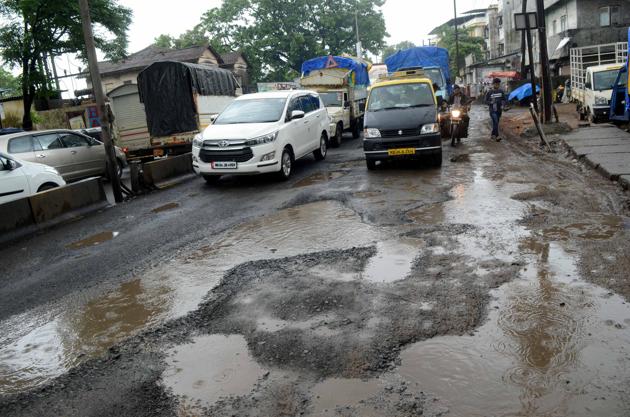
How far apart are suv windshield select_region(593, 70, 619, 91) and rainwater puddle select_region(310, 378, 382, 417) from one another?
17.2m

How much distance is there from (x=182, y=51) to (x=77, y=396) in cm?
4143

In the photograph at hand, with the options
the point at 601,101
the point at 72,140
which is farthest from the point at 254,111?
the point at 601,101

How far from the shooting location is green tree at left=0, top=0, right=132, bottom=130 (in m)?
17.3

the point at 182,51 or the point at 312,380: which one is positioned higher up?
the point at 182,51

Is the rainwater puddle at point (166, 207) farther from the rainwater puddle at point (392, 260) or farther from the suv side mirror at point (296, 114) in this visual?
the rainwater puddle at point (392, 260)

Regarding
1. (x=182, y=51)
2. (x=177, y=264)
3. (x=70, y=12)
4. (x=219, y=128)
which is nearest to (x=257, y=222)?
(x=177, y=264)

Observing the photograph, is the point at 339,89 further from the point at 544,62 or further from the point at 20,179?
the point at 20,179

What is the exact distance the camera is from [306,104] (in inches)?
503

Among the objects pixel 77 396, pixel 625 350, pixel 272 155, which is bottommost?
pixel 625 350

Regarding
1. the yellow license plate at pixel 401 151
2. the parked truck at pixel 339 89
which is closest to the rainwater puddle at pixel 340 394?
the yellow license plate at pixel 401 151

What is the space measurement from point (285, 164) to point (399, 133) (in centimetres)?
252

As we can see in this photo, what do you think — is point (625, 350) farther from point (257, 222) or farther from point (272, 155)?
point (272, 155)

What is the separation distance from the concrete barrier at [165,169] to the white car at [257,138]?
135 cm

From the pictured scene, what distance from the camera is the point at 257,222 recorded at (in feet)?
24.8
